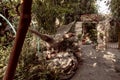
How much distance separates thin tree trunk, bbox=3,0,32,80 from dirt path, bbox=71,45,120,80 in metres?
7.56

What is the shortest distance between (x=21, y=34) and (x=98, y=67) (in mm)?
8945

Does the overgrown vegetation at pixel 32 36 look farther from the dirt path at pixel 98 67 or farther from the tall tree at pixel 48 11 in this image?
the dirt path at pixel 98 67

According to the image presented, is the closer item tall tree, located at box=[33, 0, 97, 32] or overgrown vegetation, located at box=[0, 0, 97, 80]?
overgrown vegetation, located at box=[0, 0, 97, 80]

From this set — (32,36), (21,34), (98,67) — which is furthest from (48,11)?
(21,34)

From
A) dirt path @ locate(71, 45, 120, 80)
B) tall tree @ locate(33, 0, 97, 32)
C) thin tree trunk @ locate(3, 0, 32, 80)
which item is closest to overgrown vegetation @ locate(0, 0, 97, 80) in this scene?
tall tree @ locate(33, 0, 97, 32)

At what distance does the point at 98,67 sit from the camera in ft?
30.3

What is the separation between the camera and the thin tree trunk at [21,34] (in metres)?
0.49

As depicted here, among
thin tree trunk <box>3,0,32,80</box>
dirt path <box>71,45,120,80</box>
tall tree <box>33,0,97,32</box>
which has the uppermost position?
tall tree <box>33,0,97,32</box>

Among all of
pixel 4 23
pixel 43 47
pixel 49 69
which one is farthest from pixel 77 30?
pixel 49 69

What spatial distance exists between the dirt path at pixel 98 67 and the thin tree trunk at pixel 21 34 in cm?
756

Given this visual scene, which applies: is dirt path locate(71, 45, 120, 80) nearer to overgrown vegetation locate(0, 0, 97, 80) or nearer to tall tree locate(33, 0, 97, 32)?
overgrown vegetation locate(0, 0, 97, 80)

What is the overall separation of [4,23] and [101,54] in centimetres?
495

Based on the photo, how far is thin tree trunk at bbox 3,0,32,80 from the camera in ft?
1.61

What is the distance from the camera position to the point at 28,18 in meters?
0.50
